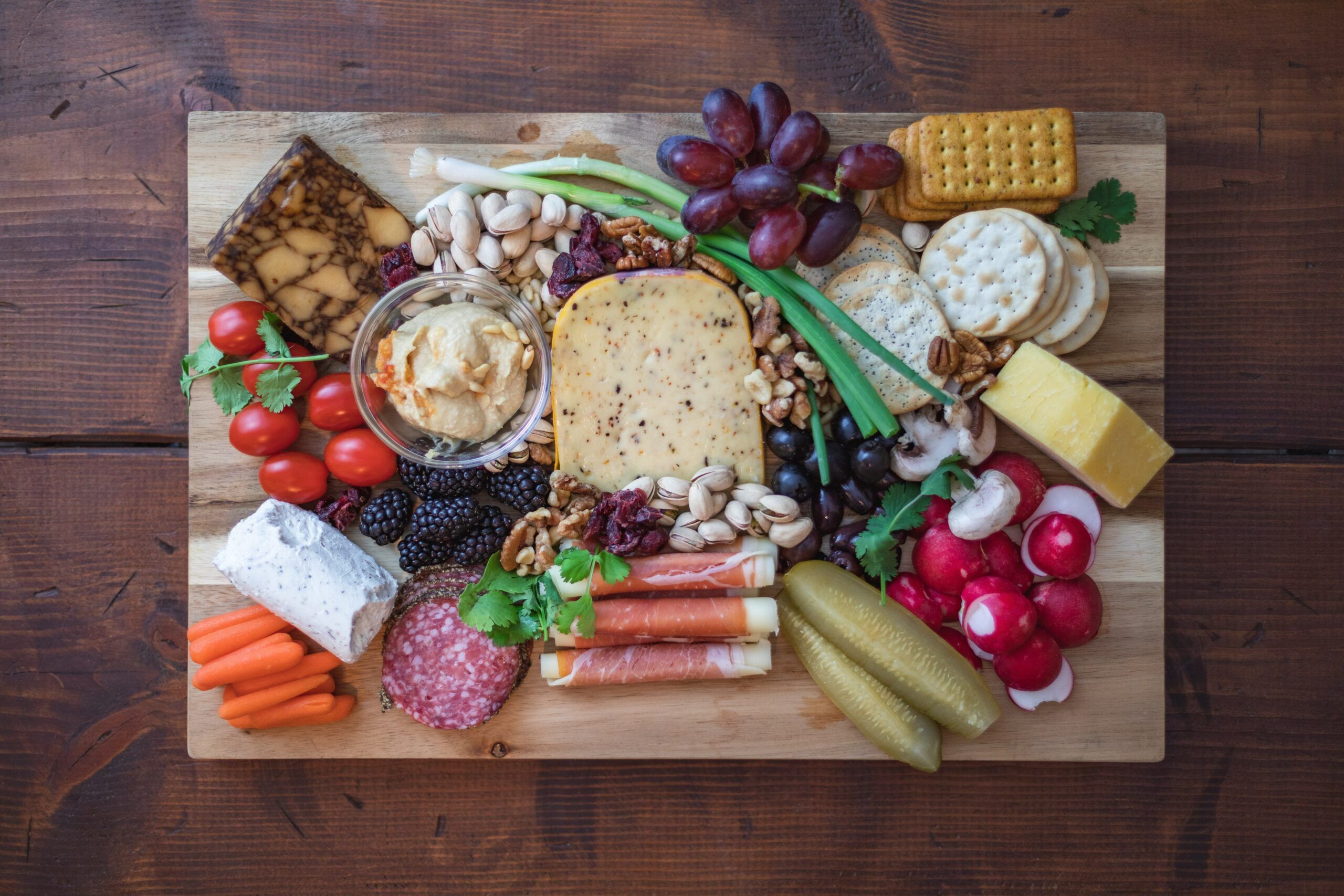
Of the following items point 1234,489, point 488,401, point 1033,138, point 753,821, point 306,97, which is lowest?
point 753,821

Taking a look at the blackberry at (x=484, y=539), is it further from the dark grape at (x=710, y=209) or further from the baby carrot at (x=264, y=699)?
the dark grape at (x=710, y=209)

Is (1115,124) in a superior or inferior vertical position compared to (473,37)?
inferior

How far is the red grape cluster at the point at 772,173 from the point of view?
4.79ft

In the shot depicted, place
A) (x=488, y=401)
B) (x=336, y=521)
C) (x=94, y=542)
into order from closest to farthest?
(x=488, y=401)
(x=336, y=521)
(x=94, y=542)

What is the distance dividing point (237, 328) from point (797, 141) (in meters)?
1.10

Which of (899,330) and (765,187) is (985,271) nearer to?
(899,330)

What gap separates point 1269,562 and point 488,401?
1620 mm

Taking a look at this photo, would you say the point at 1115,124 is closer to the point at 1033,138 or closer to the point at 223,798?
the point at 1033,138

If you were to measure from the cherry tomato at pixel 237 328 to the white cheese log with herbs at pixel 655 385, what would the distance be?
0.58 meters

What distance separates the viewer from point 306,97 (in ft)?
5.57

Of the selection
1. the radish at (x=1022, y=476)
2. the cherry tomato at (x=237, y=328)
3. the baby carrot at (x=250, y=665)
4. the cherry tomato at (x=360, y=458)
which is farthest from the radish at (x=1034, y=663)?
the cherry tomato at (x=237, y=328)

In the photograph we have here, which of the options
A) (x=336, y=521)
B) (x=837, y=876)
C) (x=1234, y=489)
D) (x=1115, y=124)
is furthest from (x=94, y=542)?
(x=1234, y=489)

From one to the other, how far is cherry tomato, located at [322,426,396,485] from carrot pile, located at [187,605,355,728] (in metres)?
0.31

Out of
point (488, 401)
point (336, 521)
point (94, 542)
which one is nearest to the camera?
point (488, 401)
